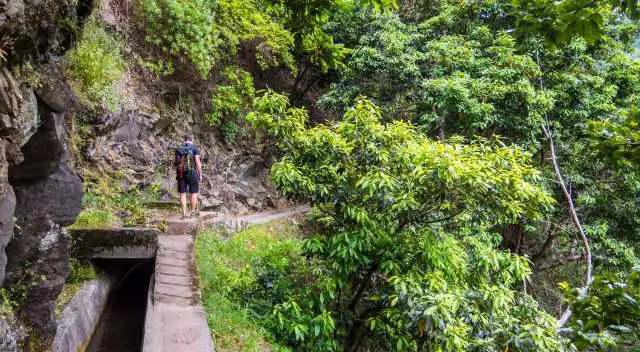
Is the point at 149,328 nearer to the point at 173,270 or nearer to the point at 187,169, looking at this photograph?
the point at 173,270

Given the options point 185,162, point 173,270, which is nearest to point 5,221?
point 173,270

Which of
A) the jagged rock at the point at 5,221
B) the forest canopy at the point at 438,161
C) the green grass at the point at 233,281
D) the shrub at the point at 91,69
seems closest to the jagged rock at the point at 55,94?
the jagged rock at the point at 5,221

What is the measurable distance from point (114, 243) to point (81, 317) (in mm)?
1340

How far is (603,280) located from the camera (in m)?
2.36

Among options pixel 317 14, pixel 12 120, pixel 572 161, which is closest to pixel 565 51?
pixel 572 161

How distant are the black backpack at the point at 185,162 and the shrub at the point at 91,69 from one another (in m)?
1.68

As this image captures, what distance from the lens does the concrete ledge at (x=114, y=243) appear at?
6.62 metres

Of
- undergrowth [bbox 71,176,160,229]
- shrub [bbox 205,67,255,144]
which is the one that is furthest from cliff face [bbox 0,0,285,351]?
shrub [bbox 205,67,255,144]

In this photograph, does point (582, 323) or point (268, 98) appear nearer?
point (582, 323)

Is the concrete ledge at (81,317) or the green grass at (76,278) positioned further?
the green grass at (76,278)

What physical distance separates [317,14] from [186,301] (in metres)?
3.97

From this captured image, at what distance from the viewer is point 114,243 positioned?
22.1 ft

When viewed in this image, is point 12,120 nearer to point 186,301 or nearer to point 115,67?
point 186,301

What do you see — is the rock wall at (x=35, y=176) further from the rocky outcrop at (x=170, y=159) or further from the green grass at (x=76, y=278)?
the rocky outcrop at (x=170, y=159)
